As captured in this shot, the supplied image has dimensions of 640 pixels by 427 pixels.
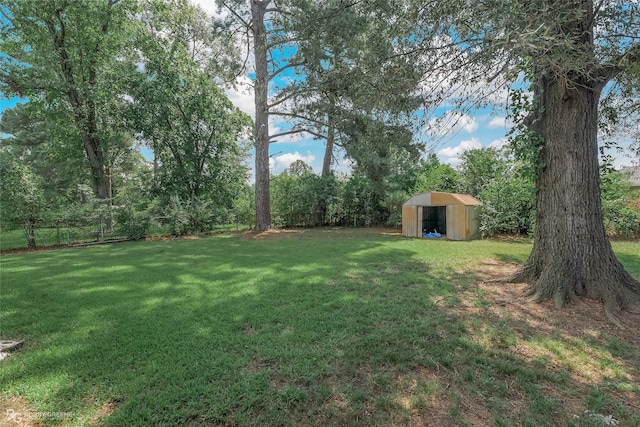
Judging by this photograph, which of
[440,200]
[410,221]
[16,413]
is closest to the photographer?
[16,413]

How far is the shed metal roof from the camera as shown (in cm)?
1031

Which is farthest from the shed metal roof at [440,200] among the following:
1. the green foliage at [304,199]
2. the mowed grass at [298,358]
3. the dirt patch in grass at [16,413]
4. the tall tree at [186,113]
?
the dirt patch in grass at [16,413]

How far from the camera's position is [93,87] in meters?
12.1

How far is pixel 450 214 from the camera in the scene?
10.4 m

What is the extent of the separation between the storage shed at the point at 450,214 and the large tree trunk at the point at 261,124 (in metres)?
6.26

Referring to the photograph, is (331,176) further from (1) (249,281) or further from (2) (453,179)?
(1) (249,281)

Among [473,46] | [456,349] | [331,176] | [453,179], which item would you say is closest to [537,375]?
[456,349]

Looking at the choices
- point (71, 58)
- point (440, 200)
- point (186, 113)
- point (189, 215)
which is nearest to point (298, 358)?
point (440, 200)

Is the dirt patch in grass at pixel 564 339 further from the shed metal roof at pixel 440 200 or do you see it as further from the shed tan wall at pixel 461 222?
the shed metal roof at pixel 440 200

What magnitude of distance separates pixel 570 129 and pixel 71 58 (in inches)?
682

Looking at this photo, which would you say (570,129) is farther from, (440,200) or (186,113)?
(186,113)

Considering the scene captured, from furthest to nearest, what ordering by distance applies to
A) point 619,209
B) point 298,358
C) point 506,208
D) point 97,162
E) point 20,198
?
point 97,162
point 506,208
point 20,198
point 619,209
point 298,358

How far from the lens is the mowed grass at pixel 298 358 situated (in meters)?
1.89

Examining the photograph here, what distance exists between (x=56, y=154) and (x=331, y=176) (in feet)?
44.7
